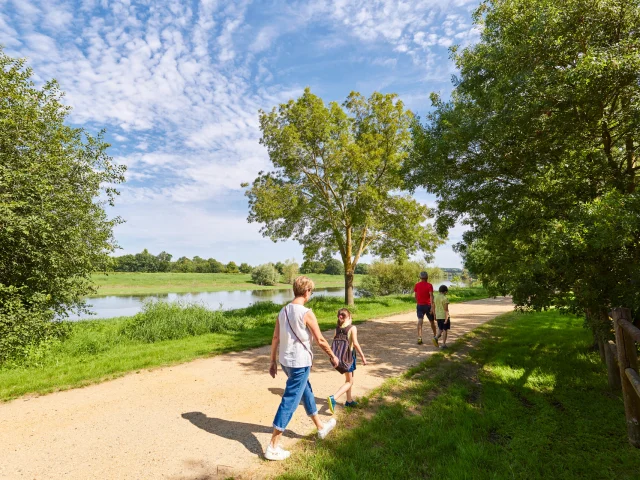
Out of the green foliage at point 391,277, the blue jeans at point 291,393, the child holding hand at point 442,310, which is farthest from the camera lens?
the green foliage at point 391,277

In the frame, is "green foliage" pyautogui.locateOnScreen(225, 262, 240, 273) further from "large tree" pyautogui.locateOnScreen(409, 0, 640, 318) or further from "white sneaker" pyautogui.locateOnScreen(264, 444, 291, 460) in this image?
"white sneaker" pyautogui.locateOnScreen(264, 444, 291, 460)

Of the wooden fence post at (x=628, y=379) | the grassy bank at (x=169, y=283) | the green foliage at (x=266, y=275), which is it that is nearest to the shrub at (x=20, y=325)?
the wooden fence post at (x=628, y=379)

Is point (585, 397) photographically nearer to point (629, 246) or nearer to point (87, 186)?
point (629, 246)

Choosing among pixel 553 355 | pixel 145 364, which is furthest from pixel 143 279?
pixel 553 355

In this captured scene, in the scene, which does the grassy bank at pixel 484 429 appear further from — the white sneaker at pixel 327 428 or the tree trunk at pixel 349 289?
the tree trunk at pixel 349 289

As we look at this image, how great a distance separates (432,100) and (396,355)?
7244mm

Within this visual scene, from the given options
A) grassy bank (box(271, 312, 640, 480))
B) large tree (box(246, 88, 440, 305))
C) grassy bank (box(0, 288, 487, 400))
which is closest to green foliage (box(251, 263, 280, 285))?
large tree (box(246, 88, 440, 305))

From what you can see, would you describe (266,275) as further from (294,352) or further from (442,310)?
(294,352)

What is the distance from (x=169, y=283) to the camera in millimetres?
62312

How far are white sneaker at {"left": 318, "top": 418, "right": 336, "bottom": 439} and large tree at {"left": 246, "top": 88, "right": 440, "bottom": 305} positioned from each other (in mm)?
13042

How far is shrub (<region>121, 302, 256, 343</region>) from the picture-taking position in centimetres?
1045

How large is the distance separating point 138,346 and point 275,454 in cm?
732

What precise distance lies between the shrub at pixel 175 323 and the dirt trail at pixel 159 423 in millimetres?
3691

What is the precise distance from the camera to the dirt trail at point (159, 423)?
140 inches
